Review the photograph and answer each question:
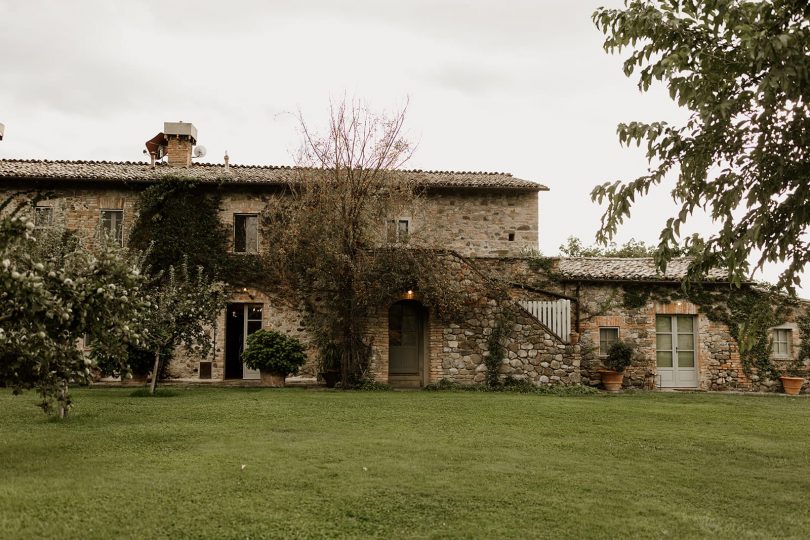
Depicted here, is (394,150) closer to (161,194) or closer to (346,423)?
(161,194)

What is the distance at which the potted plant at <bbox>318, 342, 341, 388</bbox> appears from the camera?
48.7 feet

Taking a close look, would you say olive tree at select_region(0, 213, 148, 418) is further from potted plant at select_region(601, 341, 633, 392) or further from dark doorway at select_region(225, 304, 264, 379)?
potted plant at select_region(601, 341, 633, 392)

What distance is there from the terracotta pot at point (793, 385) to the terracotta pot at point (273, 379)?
12.1 m

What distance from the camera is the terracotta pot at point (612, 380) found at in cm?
1588

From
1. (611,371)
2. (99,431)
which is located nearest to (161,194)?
(99,431)

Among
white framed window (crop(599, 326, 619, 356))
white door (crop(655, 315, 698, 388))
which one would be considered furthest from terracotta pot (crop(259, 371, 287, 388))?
white door (crop(655, 315, 698, 388))

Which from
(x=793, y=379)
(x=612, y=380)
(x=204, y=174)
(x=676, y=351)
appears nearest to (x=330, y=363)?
(x=204, y=174)

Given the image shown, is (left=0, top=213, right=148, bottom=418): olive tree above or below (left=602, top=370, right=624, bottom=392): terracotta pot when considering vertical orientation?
above

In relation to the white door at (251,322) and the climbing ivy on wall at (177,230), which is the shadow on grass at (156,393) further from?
the climbing ivy on wall at (177,230)

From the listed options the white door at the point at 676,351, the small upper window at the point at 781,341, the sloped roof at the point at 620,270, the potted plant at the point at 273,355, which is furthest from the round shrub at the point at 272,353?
the small upper window at the point at 781,341

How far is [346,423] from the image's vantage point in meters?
9.09

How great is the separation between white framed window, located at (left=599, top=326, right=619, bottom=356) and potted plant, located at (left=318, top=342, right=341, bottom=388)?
6.64m

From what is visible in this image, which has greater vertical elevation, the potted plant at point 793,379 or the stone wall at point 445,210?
the stone wall at point 445,210

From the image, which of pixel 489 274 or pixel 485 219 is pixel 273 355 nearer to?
pixel 489 274
